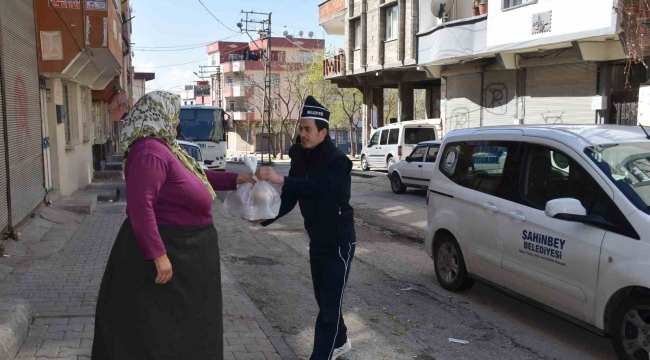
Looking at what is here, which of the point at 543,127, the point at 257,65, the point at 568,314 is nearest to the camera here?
the point at 568,314

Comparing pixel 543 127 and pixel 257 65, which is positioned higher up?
pixel 257 65

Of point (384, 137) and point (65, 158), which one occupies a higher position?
point (384, 137)

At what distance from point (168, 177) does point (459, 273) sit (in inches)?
162

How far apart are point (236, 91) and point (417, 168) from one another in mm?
58373

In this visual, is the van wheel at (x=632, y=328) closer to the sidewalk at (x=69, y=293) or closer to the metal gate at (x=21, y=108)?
the sidewalk at (x=69, y=293)

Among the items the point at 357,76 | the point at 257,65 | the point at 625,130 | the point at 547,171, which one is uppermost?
the point at 257,65

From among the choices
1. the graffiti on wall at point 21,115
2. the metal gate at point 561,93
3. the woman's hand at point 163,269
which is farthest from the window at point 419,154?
the woman's hand at point 163,269

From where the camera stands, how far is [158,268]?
9.48ft

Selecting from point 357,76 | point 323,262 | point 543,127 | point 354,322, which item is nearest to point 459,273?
point 354,322

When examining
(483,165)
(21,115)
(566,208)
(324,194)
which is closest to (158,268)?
(324,194)

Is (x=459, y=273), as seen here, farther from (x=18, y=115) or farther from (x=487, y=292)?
(x=18, y=115)

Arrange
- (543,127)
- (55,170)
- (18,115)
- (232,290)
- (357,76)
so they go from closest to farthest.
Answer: (543,127) < (232,290) < (18,115) < (55,170) < (357,76)

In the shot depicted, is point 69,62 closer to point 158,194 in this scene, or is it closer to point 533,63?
point 158,194

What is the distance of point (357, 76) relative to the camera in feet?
105
